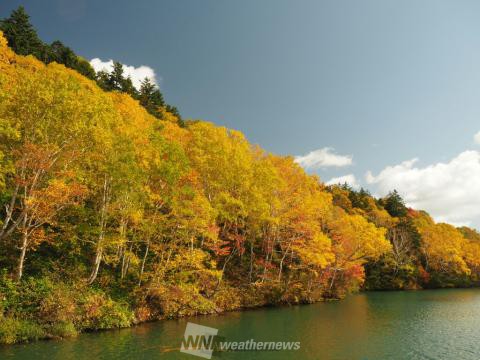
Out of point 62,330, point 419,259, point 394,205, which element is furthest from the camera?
point 394,205

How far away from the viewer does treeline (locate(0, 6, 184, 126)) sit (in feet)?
197

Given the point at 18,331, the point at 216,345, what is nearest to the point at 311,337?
the point at 216,345

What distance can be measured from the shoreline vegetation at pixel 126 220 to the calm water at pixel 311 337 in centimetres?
219

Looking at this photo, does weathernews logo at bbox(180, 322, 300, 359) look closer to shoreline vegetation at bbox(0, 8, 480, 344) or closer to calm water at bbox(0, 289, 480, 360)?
calm water at bbox(0, 289, 480, 360)

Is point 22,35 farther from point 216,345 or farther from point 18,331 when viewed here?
point 216,345

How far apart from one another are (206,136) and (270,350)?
21062 mm

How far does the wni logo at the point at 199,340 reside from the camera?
19.5m

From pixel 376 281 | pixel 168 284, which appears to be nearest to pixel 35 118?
pixel 168 284

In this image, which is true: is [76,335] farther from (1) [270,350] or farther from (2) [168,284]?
(1) [270,350]

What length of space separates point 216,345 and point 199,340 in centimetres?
177

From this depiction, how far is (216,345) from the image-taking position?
21.1m

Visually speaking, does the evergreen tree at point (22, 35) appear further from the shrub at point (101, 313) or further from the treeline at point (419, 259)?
the treeline at point (419, 259)

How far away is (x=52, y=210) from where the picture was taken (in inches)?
849

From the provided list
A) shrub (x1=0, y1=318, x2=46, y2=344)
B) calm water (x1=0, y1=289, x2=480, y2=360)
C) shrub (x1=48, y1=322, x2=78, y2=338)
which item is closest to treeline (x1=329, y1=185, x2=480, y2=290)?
calm water (x1=0, y1=289, x2=480, y2=360)
